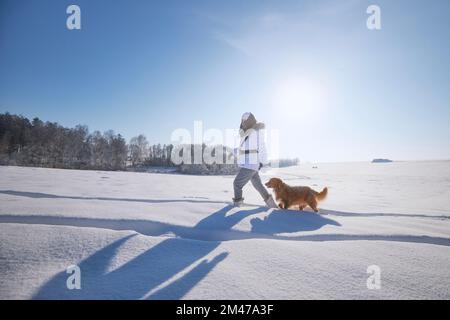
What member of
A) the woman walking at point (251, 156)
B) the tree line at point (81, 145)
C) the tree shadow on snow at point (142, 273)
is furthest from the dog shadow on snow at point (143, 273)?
the tree line at point (81, 145)

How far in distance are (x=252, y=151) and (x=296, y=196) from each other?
1093 mm

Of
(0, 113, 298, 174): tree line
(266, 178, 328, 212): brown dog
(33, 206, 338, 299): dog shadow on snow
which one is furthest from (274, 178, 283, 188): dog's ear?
(0, 113, 298, 174): tree line

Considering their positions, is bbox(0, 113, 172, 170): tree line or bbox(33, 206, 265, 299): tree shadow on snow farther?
bbox(0, 113, 172, 170): tree line

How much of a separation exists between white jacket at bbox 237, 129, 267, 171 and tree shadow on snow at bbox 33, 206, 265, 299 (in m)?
2.42

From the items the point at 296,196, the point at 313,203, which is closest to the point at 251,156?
the point at 296,196

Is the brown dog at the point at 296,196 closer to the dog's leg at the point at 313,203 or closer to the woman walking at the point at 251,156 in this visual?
the dog's leg at the point at 313,203

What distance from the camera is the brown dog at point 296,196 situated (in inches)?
162

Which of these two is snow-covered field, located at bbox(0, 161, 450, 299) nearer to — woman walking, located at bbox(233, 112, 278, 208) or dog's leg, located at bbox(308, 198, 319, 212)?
dog's leg, located at bbox(308, 198, 319, 212)

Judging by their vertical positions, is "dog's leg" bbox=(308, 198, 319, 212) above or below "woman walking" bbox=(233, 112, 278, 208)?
below

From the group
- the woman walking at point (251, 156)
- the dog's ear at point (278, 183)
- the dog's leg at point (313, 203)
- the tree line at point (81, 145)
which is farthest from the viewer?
the tree line at point (81, 145)

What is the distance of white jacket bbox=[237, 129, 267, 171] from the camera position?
4398 mm

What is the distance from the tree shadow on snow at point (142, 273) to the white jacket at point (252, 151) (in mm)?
2424

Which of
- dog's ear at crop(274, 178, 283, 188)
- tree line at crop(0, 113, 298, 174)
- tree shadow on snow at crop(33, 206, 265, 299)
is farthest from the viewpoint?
tree line at crop(0, 113, 298, 174)
